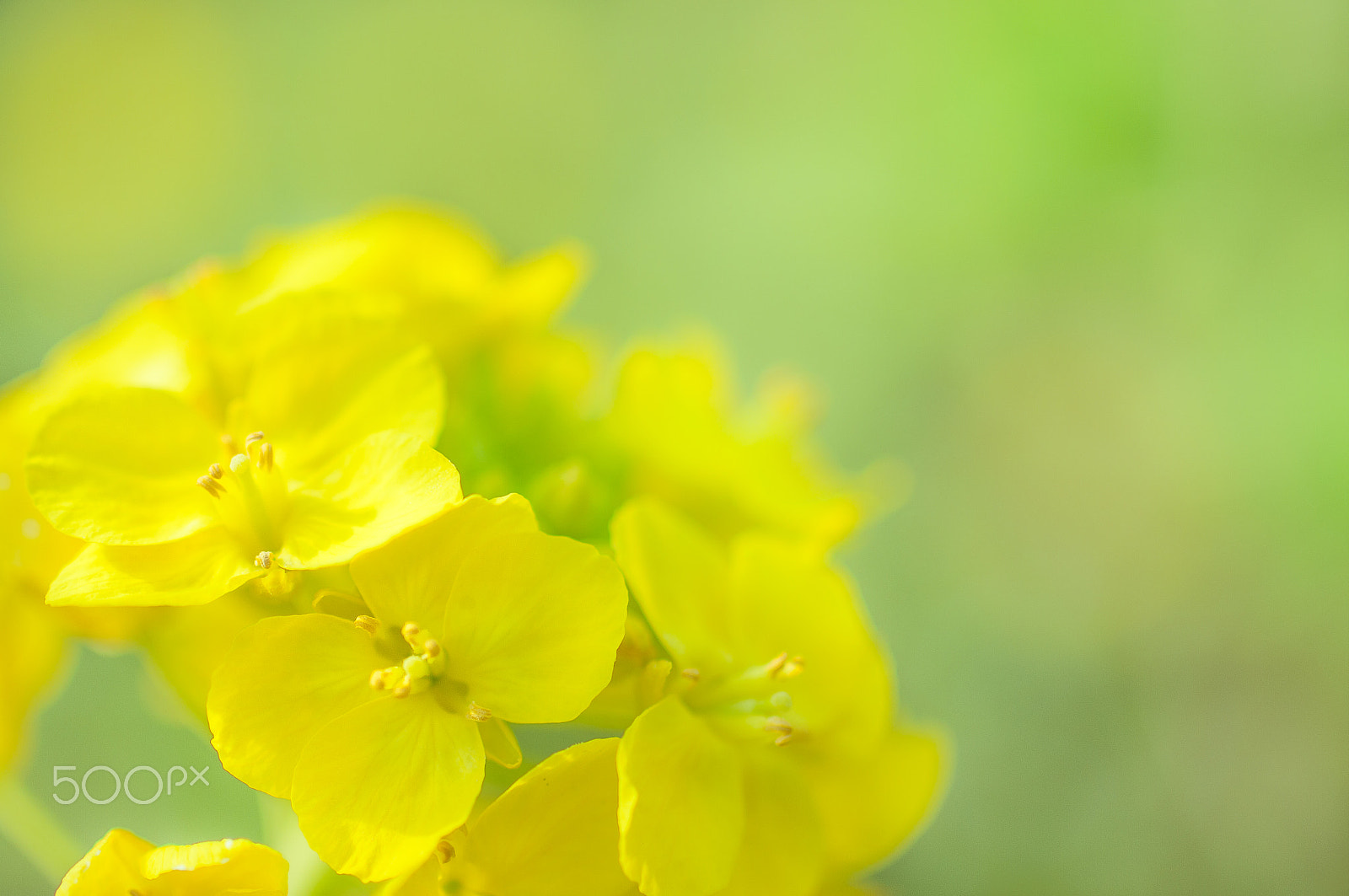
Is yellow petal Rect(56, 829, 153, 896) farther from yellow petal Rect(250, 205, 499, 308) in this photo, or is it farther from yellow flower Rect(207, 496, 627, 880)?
yellow petal Rect(250, 205, 499, 308)

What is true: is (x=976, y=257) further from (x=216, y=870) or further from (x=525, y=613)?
(x=216, y=870)

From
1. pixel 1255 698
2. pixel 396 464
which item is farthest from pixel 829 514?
pixel 1255 698

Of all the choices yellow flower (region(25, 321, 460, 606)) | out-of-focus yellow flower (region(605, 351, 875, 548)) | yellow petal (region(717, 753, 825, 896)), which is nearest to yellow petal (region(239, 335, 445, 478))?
yellow flower (region(25, 321, 460, 606))

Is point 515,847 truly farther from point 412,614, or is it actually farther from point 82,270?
point 82,270

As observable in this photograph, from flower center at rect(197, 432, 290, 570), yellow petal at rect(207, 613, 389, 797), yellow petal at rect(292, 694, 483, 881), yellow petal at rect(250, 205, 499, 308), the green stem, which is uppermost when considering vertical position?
yellow petal at rect(250, 205, 499, 308)

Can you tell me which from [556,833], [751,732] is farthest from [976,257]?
[556,833]
